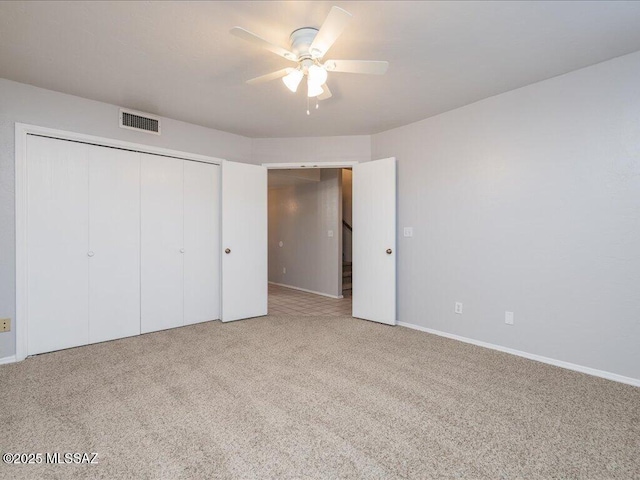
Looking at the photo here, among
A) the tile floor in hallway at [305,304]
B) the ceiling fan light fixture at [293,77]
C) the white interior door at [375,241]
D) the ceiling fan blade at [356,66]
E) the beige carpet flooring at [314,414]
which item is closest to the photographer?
the beige carpet flooring at [314,414]

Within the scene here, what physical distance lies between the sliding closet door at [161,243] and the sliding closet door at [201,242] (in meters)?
0.09

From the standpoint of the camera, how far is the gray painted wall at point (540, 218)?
2.44 m

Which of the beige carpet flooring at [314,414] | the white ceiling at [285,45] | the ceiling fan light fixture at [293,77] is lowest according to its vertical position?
the beige carpet flooring at [314,414]

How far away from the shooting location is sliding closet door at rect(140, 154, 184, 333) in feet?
11.7

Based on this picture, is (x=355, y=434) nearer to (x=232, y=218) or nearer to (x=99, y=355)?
(x=99, y=355)

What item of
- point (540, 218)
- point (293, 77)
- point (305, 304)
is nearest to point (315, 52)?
point (293, 77)

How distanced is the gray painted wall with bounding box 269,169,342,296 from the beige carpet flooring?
2849 mm

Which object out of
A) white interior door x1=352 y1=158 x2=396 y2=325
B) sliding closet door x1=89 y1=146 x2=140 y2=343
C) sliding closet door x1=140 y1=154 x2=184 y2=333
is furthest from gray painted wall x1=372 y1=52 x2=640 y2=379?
sliding closet door x1=89 y1=146 x2=140 y2=343

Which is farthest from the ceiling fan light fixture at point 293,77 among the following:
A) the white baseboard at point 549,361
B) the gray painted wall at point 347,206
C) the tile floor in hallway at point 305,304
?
the gray painted wall at point 347,206

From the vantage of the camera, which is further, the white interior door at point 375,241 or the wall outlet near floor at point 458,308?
the white interior door at point 375,241

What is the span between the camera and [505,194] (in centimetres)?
306

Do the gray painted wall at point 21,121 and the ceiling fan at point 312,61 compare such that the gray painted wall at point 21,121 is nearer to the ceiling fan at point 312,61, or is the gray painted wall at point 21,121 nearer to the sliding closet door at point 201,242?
the sliding closet door at point 201,242

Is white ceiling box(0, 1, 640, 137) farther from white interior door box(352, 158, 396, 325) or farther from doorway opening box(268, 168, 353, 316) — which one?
doorway opening box(268, 168, 353, 316)

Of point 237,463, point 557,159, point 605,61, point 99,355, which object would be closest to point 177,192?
point 99,355
